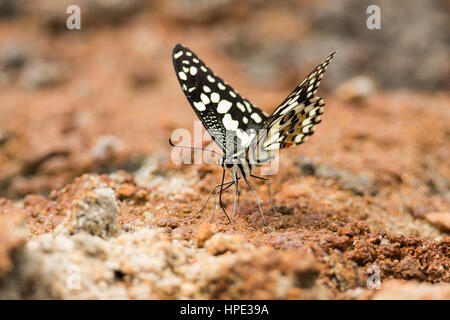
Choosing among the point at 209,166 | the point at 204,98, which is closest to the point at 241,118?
the point at 204,98

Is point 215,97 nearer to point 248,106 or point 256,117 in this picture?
point 248,106

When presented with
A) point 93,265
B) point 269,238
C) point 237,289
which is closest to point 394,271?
point 269,238

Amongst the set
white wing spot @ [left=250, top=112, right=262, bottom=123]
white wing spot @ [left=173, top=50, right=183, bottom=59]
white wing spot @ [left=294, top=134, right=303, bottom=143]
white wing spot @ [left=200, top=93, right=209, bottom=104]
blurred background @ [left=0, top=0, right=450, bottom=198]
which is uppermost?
blurred background @ [left=0, top=0, right=450, bottom=198]

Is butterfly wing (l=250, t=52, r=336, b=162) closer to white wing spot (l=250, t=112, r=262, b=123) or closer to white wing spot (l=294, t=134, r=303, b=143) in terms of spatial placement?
white wing spot (l=294, t=134, r=303, b=143)

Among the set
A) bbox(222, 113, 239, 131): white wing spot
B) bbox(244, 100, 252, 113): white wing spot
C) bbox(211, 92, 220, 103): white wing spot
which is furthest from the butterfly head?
bbox(244, 100, 252, 113): white wing spot

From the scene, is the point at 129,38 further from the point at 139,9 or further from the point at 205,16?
the point at 205,16
